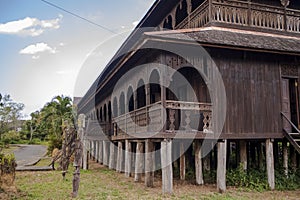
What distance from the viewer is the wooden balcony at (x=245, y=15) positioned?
1115cm

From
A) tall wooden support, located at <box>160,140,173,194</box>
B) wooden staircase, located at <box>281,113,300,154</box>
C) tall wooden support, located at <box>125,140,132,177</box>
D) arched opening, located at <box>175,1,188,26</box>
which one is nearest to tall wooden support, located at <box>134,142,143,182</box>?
tall wooden support, located at <box>125,140,132,177</box>

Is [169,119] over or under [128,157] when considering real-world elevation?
over

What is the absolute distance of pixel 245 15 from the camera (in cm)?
1176

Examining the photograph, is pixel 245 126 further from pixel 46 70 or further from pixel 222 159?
pixel 46 70

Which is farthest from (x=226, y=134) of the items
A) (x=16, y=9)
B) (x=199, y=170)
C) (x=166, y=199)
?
(x=16, y=9)

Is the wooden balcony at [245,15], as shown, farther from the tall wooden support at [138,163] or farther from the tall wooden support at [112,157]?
the tall wooden support at [112,157]

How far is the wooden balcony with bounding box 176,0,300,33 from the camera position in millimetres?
11148

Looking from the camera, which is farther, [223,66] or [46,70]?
[46,70]

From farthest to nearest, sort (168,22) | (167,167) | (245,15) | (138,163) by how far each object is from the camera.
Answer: (168,22) → (138,163) → (245,15) → (167,167)

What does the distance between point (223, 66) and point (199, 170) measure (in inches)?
141

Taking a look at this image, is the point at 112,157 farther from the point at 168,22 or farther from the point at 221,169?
the point at 221,169

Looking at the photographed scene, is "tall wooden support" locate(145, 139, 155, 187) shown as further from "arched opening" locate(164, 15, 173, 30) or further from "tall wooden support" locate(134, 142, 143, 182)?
"arched opening" locate(164, 15, 173, 30)

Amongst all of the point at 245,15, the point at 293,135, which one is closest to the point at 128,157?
the point at 293,135

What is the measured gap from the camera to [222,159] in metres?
10.1
